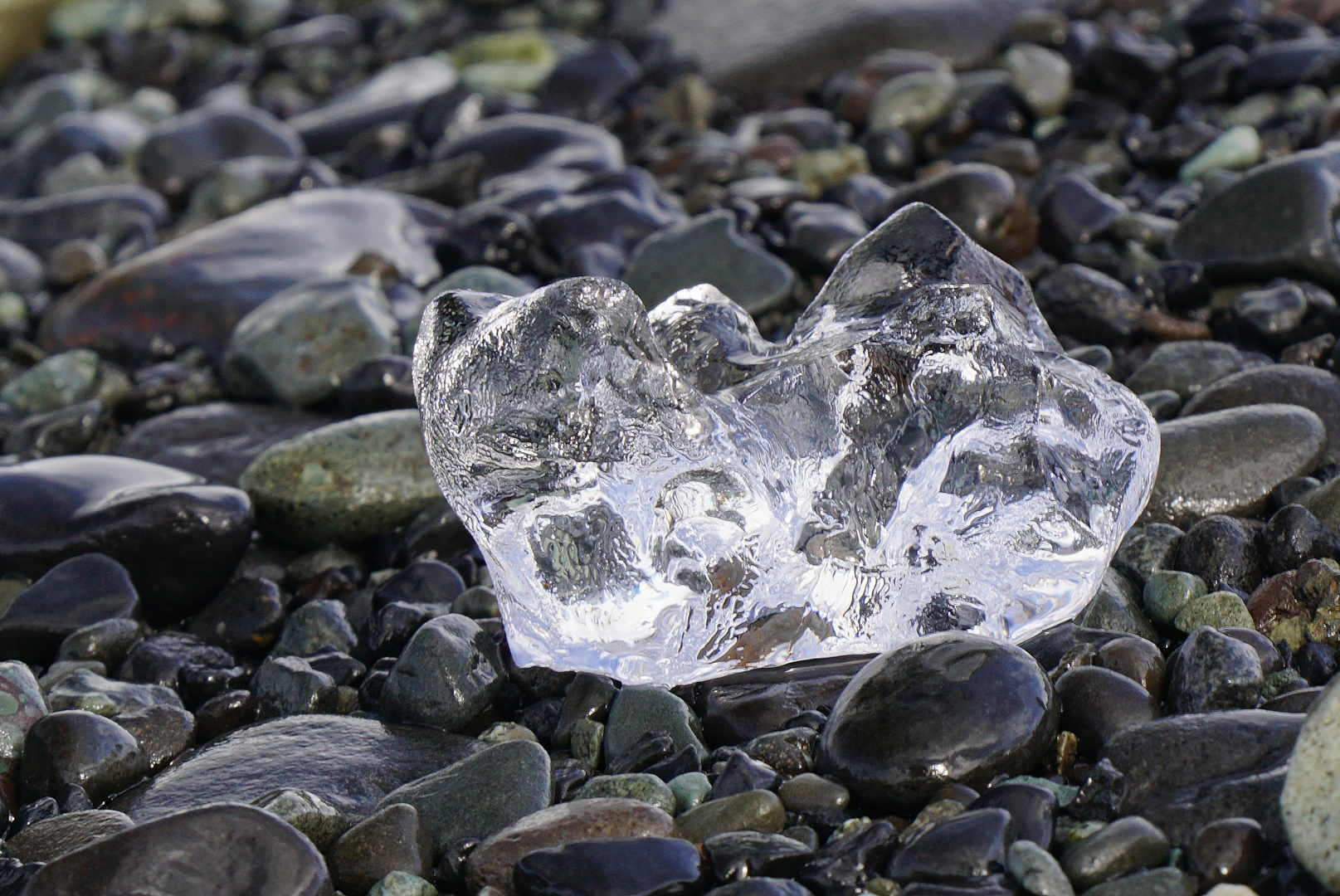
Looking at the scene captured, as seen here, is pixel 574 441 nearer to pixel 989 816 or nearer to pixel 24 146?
pixel 989 816

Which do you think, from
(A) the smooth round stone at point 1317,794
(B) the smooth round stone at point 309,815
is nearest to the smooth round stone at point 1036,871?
(A) the smooth round stone at point 1317,794

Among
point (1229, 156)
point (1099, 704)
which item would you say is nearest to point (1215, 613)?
point (1099, 704)

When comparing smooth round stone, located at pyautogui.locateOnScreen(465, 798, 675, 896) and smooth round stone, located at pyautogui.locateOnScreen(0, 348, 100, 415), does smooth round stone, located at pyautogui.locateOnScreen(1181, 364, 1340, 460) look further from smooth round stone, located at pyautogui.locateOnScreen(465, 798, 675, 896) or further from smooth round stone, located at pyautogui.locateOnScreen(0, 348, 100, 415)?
smooth round stone, located at pyautogui.locateOnScreen(0, 348, 100, 415)

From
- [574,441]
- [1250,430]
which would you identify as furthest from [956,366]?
[1250,430]

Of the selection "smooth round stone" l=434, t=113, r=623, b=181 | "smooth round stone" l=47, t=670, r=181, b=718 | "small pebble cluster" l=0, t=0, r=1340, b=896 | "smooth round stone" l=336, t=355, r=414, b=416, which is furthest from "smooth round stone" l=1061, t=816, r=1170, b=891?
"smooth round stone" l=434, t=113, r=623, b=181

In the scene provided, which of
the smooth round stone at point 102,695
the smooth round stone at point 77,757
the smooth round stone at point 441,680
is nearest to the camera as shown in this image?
the smooth round stone at point 77,757

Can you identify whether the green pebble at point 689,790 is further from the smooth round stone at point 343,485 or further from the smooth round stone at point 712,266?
the smooth round stone at point 712,266
